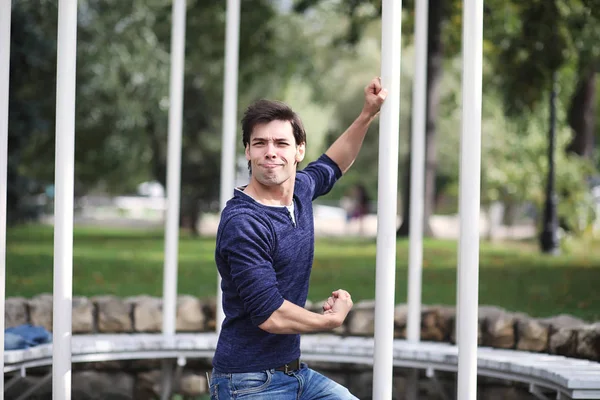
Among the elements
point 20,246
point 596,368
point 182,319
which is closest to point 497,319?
point 596,368

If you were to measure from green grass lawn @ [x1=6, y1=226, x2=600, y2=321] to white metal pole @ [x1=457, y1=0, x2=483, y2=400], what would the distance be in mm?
6241

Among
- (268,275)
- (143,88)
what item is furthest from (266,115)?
(143,88)

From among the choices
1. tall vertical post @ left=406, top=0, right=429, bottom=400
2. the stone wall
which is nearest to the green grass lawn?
the stone wall

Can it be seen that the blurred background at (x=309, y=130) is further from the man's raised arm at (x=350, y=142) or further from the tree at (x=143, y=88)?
the man's raised arm at (x=350, y=142)

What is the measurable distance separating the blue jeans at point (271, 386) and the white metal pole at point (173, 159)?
3.21 metres

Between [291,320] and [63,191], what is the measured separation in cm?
123

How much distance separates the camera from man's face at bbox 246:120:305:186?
3.43 meters

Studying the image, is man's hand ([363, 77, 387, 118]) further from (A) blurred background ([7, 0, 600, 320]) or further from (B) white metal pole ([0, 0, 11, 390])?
(A) blurred background ([7, 0, 600, 320])

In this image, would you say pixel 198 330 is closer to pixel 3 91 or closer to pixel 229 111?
pixel 229 111

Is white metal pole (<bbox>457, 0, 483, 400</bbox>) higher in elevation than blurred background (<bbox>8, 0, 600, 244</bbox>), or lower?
lower

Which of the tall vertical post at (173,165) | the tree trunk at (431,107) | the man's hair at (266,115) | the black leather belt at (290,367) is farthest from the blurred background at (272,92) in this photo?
the black leather belt at (290,367)

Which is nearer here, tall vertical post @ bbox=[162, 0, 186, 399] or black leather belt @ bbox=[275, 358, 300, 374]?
black leather belt @ bbox=[275, 358, 300, 374]

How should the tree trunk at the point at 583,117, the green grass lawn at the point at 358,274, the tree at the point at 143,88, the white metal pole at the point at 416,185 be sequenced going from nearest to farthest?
the white metal pole at the point at 416,185 < the green grass lawn at the point at 358,274 < the tree at the point at 143,88 < the tree trunk at the point at 583,117

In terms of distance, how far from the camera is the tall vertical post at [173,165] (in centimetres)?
655
